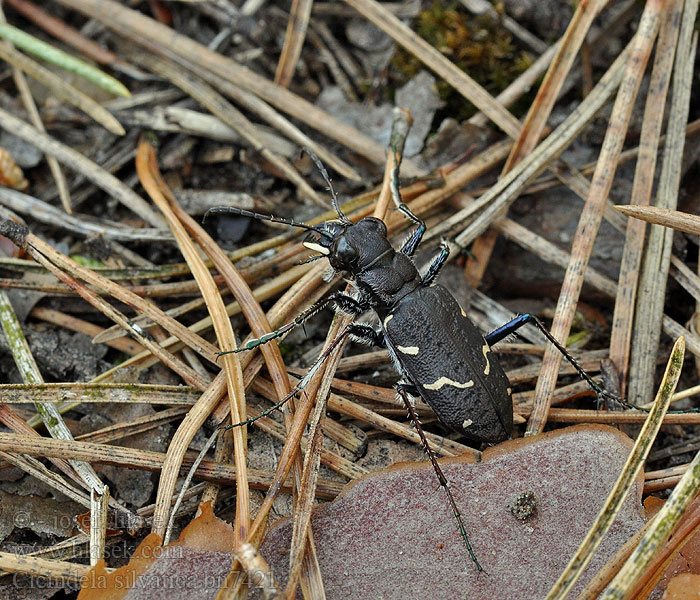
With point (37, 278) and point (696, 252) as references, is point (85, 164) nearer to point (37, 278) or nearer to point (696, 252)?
point (37, 278)

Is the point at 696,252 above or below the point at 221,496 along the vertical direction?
above

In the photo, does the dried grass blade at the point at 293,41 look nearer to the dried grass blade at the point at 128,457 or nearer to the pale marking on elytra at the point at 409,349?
the pale marking on elytra at the point at 409,349

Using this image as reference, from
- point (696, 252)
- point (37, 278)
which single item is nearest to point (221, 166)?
point (37, 278)

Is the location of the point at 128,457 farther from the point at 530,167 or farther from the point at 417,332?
the point at 530,167

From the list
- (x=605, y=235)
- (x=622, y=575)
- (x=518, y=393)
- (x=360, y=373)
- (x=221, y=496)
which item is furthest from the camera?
(x=605, y=235)

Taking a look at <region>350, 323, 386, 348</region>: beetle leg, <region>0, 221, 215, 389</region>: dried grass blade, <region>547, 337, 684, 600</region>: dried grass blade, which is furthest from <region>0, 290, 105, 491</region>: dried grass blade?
<region>547, 337, 684, 600</region>: dried grass blade

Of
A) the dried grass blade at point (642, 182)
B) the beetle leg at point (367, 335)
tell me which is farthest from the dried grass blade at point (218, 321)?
the dried grass blade at point (642, 182)
